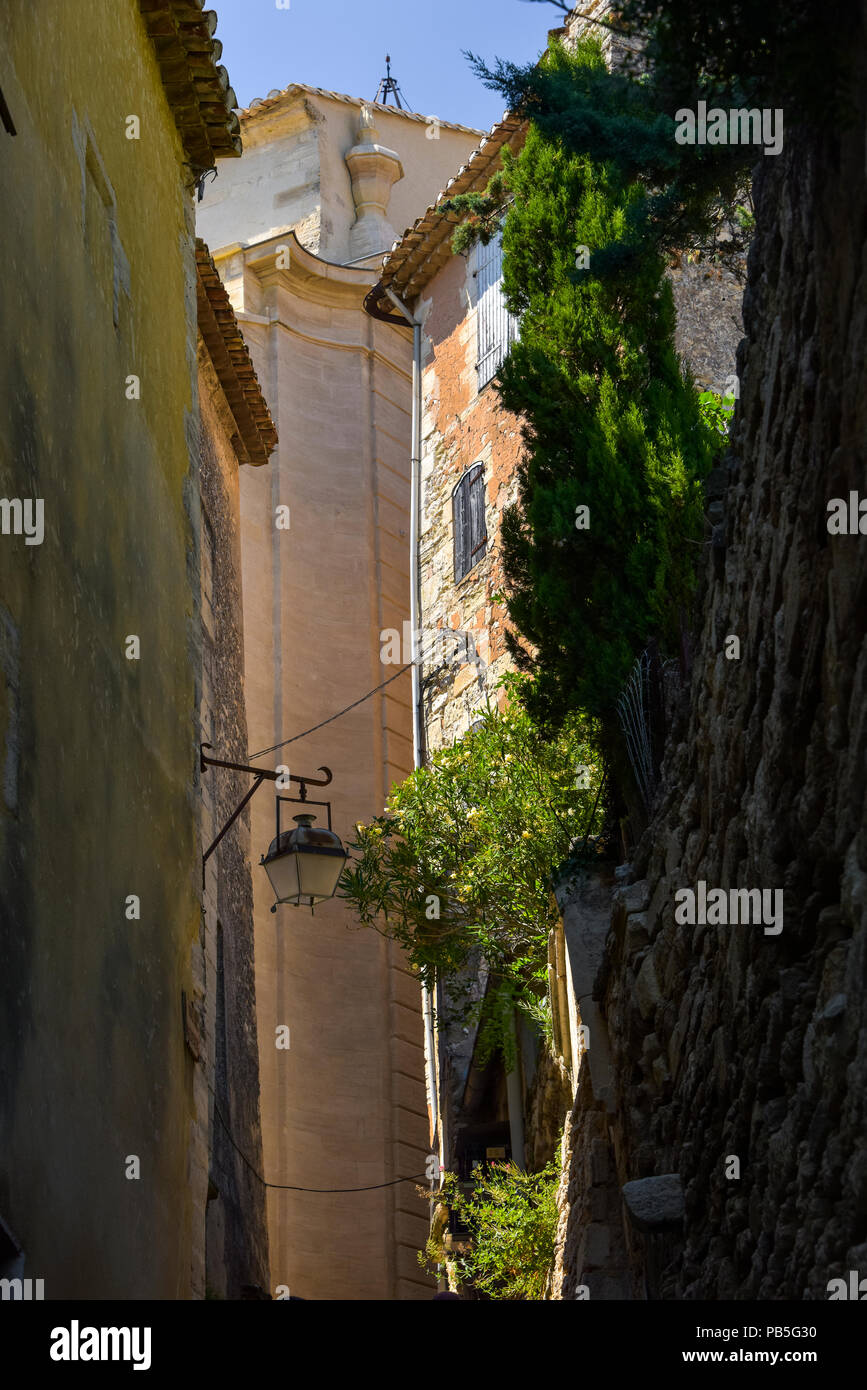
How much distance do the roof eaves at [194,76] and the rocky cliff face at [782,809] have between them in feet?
15.6

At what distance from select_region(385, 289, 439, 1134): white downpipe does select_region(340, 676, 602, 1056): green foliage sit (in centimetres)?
364

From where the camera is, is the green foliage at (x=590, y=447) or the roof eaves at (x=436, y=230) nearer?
the green foliage at (x=590, y=447)

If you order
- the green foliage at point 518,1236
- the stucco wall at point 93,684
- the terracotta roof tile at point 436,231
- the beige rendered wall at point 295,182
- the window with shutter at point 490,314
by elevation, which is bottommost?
the green foliage at point 518,1236

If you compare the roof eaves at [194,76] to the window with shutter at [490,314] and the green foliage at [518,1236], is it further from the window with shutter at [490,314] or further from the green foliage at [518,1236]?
the window with shutter at [490,314]

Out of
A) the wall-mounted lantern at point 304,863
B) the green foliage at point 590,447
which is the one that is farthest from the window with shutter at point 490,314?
the wall-mounted lantern at point 304,863

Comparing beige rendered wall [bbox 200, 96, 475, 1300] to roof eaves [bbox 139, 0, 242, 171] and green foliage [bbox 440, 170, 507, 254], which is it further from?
roof eaves [bbox 139, 0, 242, 171]

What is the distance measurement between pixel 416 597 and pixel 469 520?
1225 millimetres

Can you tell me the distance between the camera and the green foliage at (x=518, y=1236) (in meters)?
11.3

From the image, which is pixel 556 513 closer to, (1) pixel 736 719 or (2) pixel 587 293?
(2) pixel 587 293

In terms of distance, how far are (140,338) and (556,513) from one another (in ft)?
11.2

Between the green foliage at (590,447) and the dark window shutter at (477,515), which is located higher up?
the dark window shutter at (477,515)

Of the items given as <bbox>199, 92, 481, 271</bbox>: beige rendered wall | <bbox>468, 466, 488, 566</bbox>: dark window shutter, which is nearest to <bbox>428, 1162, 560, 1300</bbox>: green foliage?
<bbox>468, 466, 488, 566</bbox>: dark window shutter

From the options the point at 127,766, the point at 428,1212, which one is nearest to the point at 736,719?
the point at 127,766

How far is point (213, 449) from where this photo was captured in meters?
14.8
